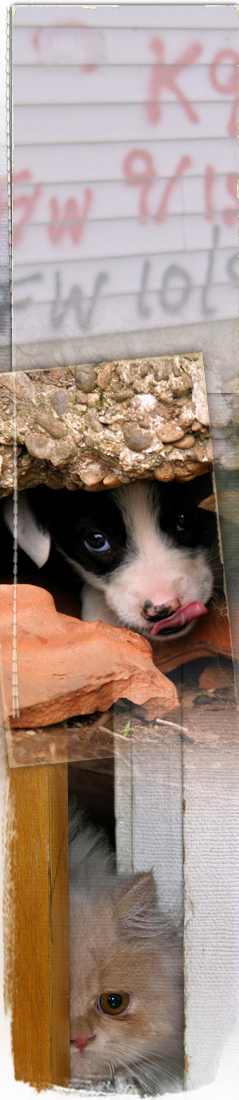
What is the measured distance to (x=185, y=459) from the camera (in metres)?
1.23

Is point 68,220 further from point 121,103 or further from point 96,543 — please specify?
point 96,543

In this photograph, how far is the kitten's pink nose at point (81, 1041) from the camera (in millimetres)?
1312

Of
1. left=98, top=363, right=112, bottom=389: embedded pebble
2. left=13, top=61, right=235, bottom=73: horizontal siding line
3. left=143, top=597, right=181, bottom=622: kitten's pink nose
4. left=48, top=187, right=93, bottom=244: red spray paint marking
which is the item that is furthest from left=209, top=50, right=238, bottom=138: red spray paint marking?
left=143, top=597, right=181, bottom=622: kitten's pink nose

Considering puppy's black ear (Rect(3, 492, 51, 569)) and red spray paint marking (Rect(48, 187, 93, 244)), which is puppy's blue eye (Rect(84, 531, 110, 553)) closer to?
puppy's black ear (Rect(3, 492, 51, 569))

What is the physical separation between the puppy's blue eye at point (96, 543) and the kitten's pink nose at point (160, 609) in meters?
0.28

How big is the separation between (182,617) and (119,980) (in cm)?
66

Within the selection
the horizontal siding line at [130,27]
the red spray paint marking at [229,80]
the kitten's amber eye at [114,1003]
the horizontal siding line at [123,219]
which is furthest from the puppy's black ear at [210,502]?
the kitten's amber eye at [114,1003]

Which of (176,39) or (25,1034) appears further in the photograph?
(176,39)

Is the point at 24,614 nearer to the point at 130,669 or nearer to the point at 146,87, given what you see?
the point at 130,669

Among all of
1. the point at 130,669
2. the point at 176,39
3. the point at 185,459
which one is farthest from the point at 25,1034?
the point at 176,39

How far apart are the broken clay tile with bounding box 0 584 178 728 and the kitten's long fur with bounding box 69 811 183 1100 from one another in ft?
1.07

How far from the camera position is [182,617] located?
1588mm

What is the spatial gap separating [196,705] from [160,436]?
417mm

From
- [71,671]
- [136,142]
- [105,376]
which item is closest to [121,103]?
[136,142]
